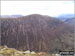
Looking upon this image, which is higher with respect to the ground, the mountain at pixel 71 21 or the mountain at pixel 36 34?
the mountain at pixel 71 21

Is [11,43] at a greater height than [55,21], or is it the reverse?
[55,21]

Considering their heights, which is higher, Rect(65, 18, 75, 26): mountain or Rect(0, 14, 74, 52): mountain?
Rect(65, 18, 75, 26): mountain

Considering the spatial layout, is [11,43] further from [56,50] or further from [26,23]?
[56,50]

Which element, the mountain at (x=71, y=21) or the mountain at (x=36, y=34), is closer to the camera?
the mountain at (x=36, y=34)

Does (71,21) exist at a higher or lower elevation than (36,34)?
higher

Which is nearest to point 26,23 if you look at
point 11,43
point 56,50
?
point 11,43

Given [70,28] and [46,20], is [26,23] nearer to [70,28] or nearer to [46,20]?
[46,20]

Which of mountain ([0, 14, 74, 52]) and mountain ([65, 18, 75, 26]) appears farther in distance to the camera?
mountain ([65, 18, 75, 26])
